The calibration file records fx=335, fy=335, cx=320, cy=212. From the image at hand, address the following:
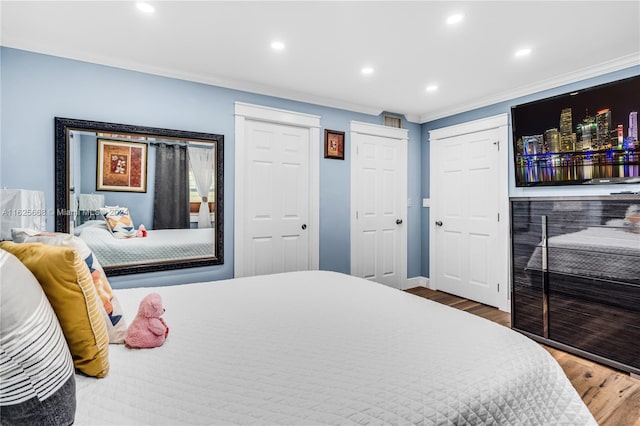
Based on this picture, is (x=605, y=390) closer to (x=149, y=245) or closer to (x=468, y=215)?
(x=468, y=215)

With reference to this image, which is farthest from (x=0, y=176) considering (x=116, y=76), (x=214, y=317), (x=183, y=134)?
(x=214, y=317)

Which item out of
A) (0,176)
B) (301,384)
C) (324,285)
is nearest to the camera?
(301,384)

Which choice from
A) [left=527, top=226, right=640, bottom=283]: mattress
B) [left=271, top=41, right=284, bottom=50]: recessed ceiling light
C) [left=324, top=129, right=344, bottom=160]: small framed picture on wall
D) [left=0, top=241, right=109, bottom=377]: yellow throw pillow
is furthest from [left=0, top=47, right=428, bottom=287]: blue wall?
[left=527, top=226, right=640, bottom=283]: mattress

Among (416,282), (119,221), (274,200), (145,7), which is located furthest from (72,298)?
(416,282)

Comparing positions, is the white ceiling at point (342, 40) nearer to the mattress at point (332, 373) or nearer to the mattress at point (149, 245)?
the mattress at point (149, 245)

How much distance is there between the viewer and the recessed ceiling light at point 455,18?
2.10 metres

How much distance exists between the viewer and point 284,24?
2.22 metres

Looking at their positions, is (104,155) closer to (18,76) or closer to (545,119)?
(18,76)

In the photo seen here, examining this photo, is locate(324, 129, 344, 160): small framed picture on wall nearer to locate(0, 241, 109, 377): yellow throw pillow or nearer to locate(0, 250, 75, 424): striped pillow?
locate(0, 241, 109, 377): yellow throw pillow

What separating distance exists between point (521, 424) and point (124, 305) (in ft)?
5.89

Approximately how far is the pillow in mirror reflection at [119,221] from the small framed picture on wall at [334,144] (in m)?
2.08

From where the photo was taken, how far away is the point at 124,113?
2.82 meters

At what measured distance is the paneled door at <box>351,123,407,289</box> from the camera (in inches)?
161

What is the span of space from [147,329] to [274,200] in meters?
2.35
